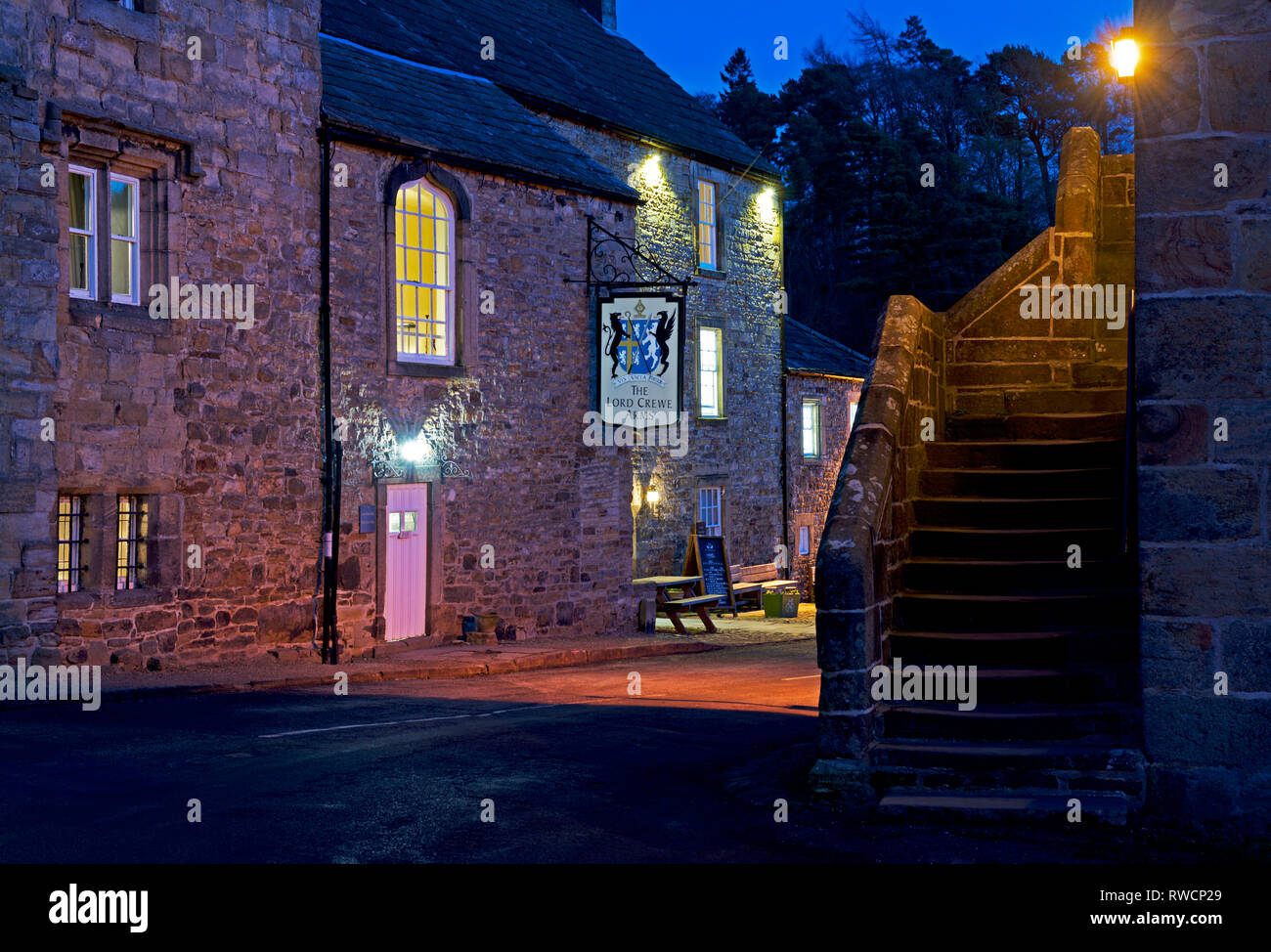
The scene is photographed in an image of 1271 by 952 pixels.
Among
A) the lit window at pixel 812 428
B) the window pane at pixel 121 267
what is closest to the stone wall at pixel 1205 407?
the window pane at pixel 121 267

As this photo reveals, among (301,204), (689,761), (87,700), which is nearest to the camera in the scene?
(689,761)

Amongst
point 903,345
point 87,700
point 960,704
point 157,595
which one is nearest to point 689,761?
point 960,704

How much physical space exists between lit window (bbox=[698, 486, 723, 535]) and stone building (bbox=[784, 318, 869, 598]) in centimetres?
295

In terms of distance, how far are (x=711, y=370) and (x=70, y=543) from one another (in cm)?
1547

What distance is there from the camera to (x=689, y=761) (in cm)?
884

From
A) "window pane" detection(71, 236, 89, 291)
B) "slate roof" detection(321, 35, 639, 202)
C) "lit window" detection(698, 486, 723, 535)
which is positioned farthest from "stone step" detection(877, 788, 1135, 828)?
"lit window" detection(698, 486, 723, 535)

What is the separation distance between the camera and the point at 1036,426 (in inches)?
399

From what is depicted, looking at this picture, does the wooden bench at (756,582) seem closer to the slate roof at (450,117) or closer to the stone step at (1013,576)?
the slate roof at (450,117)

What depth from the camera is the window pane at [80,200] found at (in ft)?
46.0

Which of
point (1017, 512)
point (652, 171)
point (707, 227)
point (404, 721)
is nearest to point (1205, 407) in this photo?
point (1017, 512)

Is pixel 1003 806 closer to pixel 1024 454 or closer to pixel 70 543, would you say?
pixel 1024 454
